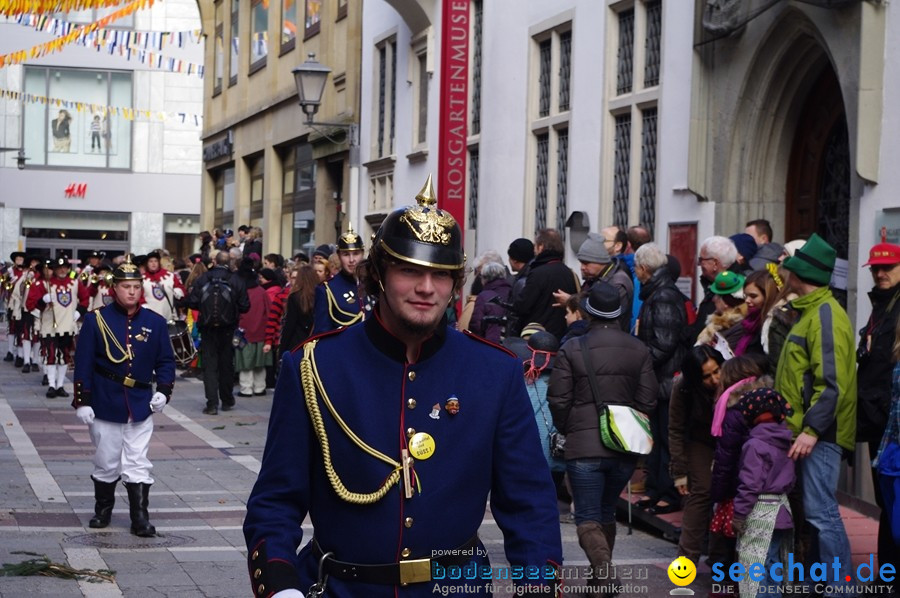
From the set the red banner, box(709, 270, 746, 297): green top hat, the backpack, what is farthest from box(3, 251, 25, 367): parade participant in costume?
box(709, 270, 746, 297): green top hat

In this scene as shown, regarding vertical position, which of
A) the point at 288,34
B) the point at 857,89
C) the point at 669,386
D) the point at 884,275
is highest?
the point at 288,34

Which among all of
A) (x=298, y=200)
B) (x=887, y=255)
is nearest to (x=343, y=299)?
(x=887, y=255)

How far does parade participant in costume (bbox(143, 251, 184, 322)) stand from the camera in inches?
869

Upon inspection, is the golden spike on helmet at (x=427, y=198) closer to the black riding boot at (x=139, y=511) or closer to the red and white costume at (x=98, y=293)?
the black riding boot at (x=139, y=511)

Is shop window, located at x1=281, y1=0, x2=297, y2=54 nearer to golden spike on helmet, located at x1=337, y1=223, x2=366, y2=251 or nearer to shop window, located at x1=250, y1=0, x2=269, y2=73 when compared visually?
shop window, located at x1=250, y1=0, x2=269, y2=73

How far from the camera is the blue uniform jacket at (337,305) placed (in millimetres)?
12977

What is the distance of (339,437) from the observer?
400 cm

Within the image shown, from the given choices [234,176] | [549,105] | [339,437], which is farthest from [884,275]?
[234,176]

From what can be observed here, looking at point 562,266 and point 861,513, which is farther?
point 562,266

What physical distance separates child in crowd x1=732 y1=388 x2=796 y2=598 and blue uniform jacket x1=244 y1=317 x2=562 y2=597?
3.89m

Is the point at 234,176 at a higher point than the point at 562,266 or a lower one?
higher

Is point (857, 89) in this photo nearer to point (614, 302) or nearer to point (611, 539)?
point (614, 302)

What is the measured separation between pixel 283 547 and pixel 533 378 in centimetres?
629

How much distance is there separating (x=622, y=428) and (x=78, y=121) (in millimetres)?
49132
